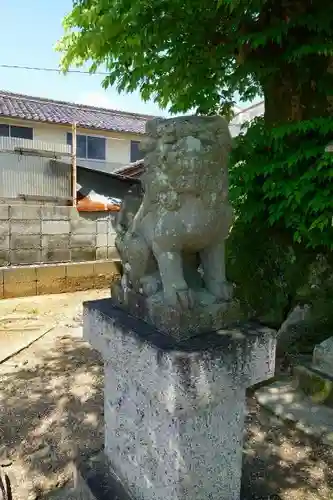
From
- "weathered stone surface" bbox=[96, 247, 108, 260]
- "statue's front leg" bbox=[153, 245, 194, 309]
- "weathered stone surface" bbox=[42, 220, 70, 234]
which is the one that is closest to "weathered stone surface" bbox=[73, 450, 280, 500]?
"statue's front leg" bbox=[153, 245, 194, 309]

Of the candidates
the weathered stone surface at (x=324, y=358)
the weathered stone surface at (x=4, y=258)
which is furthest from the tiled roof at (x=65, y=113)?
the weathered stone surface at (x=324, y=358)

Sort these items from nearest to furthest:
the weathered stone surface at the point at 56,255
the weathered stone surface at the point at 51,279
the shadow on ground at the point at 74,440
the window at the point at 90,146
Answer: the shadow on ground at the point at 74,440 → the weathered stone surface at the point at 51,279 → the weathered stone surface at the point at 56,255 → the window at the point at 90,146

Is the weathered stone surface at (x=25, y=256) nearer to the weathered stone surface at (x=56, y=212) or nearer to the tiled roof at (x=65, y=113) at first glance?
the weathered stone surface at (x=56, y=212)

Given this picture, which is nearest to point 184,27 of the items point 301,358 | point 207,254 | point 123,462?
point 207,254

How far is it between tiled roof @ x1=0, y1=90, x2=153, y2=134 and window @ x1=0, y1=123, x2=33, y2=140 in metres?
0.44

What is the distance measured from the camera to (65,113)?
1503 centimetres

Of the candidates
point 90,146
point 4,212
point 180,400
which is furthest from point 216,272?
point 90,146

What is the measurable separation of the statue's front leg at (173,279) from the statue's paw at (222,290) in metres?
0.17

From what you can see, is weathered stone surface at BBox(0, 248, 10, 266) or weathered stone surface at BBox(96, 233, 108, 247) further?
weathered stone surface at BBox(96, 233, 108, 247)

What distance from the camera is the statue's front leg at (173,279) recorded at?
1.71 metres

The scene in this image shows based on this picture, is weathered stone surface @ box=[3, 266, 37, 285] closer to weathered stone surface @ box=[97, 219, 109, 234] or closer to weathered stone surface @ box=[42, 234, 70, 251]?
weathered stone surface @ box=[42, 234, 70, 251]

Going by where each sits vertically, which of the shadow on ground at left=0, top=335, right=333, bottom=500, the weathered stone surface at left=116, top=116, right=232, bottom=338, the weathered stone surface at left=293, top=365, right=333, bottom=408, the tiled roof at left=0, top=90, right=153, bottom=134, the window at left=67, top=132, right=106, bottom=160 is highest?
the tiled roof at left=0, top=90, right=153, bottom=134

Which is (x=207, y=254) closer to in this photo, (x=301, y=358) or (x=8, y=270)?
(x=301, y=358)

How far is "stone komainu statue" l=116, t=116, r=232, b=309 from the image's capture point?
5.40ft
